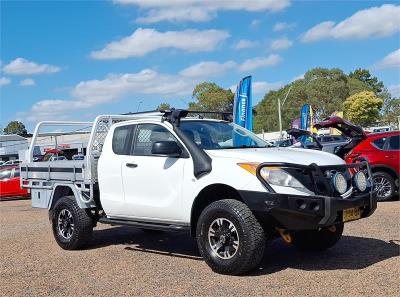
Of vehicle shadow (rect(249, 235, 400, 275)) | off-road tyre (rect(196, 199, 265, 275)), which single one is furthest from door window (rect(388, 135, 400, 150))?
off-road tyre (rect(196, 199, 265, 275))

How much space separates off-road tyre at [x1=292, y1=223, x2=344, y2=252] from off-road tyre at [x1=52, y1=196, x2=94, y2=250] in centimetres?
307

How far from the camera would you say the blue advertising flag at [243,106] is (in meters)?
17.2

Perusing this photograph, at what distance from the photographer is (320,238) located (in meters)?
6.94

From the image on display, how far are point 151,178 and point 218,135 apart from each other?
1.06 meters

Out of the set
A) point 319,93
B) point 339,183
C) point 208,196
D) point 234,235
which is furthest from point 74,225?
point 319,93

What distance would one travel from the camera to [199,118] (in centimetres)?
744

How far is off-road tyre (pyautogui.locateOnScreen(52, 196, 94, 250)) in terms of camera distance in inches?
305

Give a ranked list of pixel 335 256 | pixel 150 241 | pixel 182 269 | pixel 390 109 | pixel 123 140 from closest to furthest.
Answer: pixel 182 269
pixel 335 256
pixel 123 140
pixel 150 241
pixel 390 109

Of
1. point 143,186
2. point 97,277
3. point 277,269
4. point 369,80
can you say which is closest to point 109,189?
point 143,186

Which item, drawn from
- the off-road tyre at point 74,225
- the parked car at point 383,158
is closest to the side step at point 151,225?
the off-road tyre at point 74,225

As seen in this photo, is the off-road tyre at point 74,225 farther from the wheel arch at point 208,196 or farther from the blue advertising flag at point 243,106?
the blue advertising flag at point 243,106

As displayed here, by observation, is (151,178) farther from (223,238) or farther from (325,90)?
(325,90)

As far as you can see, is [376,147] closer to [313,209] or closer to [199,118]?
[199,118]

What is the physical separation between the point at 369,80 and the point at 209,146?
97.4m
